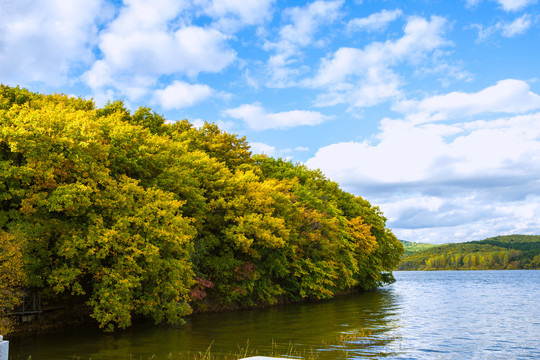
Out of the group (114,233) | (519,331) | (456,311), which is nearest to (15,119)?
(114,233)

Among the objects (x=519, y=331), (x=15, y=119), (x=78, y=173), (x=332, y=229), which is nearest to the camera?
(x=15, y=119)

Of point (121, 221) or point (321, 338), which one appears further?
point (121, 221)

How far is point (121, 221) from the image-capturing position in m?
26.7

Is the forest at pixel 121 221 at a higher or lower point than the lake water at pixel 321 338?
higher

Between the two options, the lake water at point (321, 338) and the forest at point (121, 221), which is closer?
Answer: the lake water at point (321, 338)

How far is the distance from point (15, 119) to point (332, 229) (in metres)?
Answer: 39.1

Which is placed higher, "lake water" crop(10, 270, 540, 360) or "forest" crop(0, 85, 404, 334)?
"forest" crop(0, 85, 404, 334)

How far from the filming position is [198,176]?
1569 inches

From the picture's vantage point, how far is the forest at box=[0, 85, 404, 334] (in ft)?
81.6

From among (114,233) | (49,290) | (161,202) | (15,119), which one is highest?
(15,119)

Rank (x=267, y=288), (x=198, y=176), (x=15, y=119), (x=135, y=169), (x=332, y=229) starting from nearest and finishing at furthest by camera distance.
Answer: (x=15, y=119) → (x=135, y=169) → (x=198, y=176) → (x=267, y=288) → (x=332, y=229)

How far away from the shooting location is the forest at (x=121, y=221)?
2486 cm

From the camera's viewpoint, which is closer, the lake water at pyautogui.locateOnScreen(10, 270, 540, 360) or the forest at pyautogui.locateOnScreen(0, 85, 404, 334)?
the lake water at pyautogui.locateOnScreen(10, 270, 540, 360)

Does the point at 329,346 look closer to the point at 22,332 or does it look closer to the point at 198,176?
the point at 22,332
